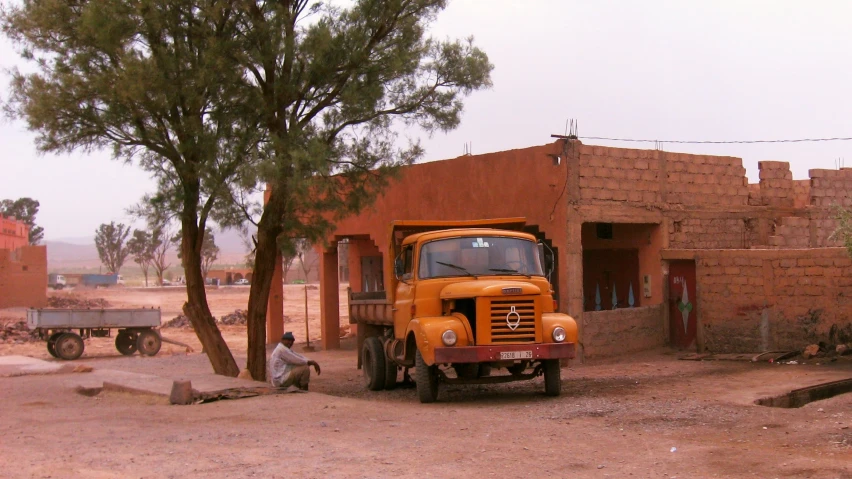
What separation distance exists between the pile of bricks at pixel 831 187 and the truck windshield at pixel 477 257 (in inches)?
387

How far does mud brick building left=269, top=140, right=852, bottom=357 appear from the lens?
53.2 feet

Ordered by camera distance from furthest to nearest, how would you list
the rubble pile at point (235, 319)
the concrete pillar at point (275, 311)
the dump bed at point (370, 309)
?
the rubble pile at point (235, 319) → the concrete pillar at point (275, 311) → the dump bed at point (370, 309)

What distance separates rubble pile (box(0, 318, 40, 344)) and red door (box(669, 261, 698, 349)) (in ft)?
70.4

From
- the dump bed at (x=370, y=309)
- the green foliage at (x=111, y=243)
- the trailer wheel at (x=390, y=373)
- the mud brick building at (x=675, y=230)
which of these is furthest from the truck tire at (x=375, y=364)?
the green foliage at (x=111, y=243)

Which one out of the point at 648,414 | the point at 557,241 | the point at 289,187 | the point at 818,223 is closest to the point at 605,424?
the point at 648,414

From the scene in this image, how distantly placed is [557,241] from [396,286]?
4411 mm

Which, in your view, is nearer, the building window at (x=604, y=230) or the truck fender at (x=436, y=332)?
the truck fender at (x=436, y=332)

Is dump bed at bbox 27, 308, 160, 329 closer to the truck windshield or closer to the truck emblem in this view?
the truck windshield

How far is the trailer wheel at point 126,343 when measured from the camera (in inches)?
1059

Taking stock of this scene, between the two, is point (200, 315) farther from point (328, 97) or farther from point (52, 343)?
point (52, 343)

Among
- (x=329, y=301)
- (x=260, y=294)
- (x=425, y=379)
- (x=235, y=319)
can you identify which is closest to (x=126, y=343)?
(x=329, y=301)

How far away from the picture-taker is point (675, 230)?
59.3ft

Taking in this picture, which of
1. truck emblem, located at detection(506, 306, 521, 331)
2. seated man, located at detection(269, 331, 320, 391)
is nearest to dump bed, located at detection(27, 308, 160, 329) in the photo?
seated man, located at detection(269, 331, 320, 391)

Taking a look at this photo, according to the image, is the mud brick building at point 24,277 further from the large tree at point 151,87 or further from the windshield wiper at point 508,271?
the windshield wiper at point 508,271
